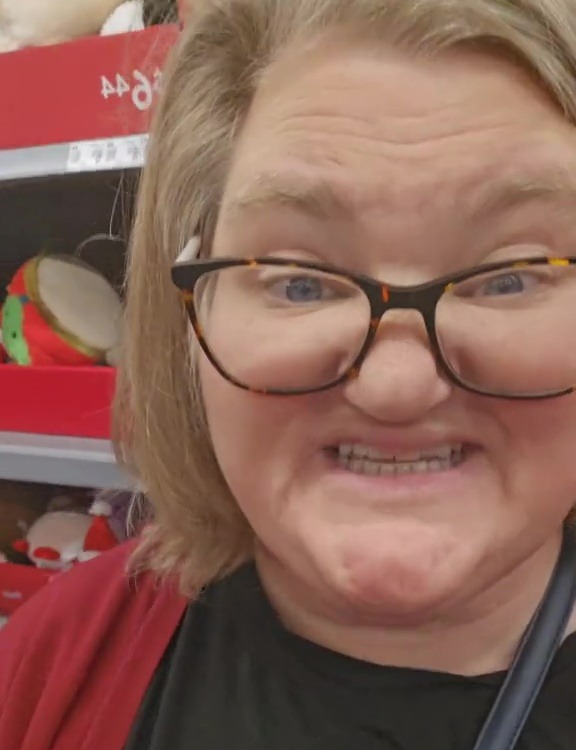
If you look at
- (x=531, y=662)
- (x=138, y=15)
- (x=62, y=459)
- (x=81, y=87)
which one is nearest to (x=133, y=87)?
(x=81, y=87)

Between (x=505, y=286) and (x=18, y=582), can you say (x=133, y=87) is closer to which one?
(x=505, y=286)

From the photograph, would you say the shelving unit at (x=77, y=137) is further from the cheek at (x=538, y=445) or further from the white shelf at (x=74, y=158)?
the cheek at (x=538, y=445)

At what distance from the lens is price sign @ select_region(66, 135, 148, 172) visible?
102 cm

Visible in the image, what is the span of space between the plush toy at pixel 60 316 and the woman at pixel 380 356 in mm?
565

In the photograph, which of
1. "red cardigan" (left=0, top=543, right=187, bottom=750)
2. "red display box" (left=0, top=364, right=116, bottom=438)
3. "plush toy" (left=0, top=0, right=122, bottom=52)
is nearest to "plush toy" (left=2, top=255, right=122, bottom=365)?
"red display box" (left=0, top=364, right=116, bottom=438)

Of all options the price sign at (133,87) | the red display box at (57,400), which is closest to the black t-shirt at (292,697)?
the red display box at (57,400)

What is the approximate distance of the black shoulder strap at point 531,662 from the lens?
0.61 meters

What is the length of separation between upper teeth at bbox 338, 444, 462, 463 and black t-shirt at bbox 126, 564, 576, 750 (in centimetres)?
18

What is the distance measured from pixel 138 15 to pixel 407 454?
877mm

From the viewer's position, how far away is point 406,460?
57cm

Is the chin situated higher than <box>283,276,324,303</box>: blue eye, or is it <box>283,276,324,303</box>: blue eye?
<box>283,276,324,303</box>: blue eye

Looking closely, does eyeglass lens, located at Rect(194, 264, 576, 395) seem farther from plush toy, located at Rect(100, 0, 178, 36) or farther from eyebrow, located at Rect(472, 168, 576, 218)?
plush toy, located at Rect(100, 0, 178, 36)

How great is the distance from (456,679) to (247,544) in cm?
23

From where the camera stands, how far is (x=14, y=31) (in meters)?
1.25
